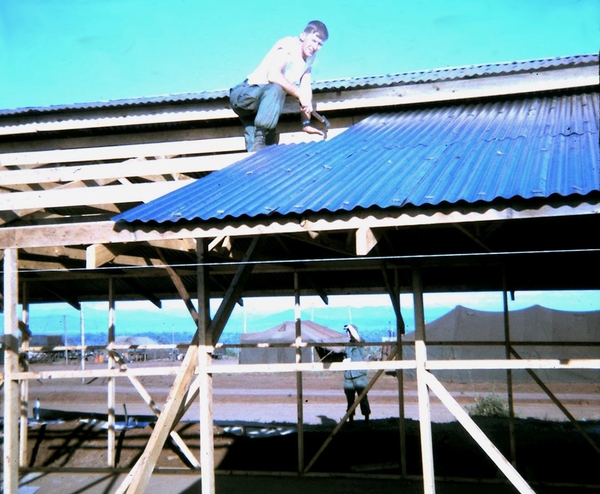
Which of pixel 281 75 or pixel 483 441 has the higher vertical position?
pixel 281 75

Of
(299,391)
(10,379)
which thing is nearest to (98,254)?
(10,379)

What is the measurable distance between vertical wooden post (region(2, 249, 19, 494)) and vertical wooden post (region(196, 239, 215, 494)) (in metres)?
1.85

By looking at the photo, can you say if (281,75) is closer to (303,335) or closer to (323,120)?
(323,120)

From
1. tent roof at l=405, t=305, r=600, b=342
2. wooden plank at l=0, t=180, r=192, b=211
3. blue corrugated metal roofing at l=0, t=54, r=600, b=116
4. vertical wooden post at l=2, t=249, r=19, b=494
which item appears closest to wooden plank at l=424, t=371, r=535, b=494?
wooden plank at l=0, t=180, r=192, b=211

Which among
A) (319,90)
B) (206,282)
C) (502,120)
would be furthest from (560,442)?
(206,282)

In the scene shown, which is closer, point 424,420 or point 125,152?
point 424,420

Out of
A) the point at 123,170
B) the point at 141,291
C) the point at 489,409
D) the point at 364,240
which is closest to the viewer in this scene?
the point at 364,240

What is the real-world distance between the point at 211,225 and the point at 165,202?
1.01m

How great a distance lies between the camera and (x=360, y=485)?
9.84m

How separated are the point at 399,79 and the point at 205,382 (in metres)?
5.68

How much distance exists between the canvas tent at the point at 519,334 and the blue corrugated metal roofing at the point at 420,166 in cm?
1677

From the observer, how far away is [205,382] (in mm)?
6070

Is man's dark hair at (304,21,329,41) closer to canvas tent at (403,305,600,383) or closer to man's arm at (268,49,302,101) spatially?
man's arm at (268,49,302,101)

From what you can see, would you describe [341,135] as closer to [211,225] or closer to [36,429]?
[211,225]
